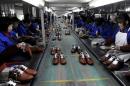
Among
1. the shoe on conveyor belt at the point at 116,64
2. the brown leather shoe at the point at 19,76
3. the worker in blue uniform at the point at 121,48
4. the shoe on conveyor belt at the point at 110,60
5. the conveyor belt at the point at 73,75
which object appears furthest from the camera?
the shoe on conveyor belt at the point at 110,60

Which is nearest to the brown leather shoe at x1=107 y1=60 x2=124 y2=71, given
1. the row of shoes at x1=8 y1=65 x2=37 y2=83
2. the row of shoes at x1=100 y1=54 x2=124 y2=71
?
the row of shoes at x1=100 y1=54 x2=124 y2=71

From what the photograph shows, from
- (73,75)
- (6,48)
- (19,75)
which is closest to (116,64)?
(73,75)

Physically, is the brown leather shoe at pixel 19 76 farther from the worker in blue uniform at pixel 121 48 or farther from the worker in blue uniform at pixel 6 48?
the worker in blue uniform at pixel 121 48

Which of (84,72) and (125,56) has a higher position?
(125,56)

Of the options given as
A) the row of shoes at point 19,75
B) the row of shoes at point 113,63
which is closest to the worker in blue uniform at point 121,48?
the row of shoes at point 113,63

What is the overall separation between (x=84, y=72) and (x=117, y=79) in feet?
4.08

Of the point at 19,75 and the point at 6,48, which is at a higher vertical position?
the point at 6,48

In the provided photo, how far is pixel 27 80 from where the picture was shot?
14.7 ft

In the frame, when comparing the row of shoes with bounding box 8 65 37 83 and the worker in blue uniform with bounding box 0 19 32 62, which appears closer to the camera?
the row of shoes with bounding box 8 65 37 83

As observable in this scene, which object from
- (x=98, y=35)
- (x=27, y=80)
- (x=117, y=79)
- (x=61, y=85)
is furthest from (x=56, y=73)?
(x=98, y=35)

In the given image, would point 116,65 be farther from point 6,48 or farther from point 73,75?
point 6,48

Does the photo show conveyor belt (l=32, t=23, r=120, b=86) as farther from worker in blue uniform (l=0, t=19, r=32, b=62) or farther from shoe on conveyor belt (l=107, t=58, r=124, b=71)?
worker in blue uniform (l=0, t=19, r=32, b=62)

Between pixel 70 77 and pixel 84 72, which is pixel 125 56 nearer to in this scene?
pixel 84 72

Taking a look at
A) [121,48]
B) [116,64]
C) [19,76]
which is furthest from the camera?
[121,48]
